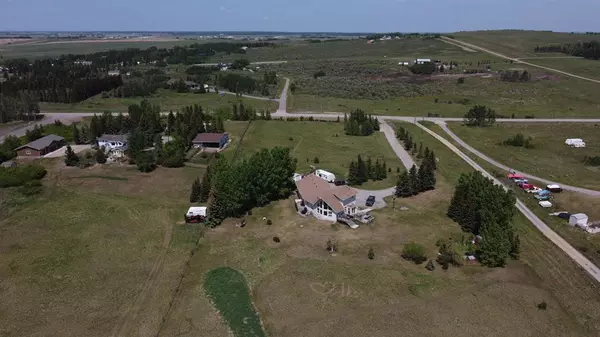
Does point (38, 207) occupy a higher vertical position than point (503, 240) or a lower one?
lower

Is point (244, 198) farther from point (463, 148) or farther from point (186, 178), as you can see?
point (463, 148)

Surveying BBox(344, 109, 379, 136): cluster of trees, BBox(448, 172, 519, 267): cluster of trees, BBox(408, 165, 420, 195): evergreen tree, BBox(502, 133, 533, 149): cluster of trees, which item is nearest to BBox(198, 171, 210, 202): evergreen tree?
BBox(408, 165, 420, 195): evergreen tree

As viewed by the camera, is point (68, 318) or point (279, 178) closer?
point (68, 318)

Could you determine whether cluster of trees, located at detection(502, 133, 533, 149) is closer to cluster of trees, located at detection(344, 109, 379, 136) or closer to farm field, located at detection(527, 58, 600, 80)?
cluster of trees, located at detection(344, 109, 379, 136)

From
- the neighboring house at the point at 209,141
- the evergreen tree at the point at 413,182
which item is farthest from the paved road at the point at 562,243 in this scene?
the neighboring house at the point at 209,141

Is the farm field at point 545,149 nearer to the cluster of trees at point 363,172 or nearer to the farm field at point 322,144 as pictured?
the farm field at point 322,144

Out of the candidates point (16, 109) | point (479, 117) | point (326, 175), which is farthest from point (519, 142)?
point (16, 109)

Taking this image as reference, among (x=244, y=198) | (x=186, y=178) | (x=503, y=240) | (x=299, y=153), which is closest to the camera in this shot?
(x=503, y=240)

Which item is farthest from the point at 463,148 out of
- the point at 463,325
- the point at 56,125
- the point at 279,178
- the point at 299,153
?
the point at 56,125
